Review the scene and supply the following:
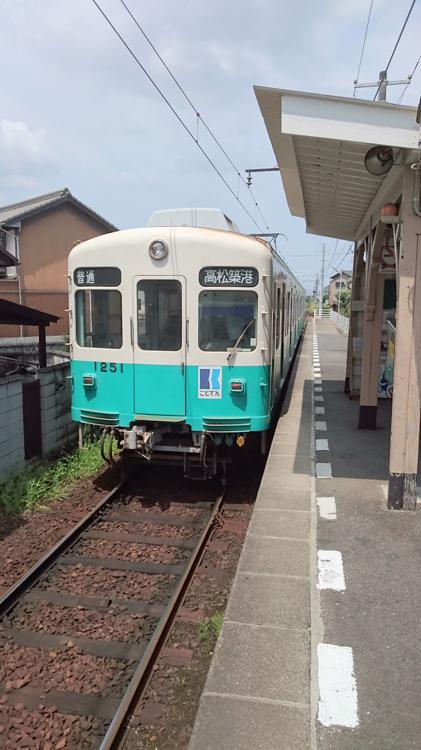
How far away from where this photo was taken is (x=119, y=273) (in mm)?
5992

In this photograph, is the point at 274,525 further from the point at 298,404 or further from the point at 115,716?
the point at 298,404

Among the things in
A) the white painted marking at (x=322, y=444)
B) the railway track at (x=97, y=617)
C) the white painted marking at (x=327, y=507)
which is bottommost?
the railway track at (x=97, y=617)

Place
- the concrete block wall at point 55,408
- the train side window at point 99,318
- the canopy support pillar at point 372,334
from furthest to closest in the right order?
1. the concrete block wall at point 55,408
2. the canopy support pillar at point 372,334
3. the train side window at point 99,318

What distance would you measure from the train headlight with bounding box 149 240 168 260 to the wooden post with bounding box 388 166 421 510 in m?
2.44

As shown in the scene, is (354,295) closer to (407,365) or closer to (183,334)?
(183,334)

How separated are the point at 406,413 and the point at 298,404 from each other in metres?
4.86

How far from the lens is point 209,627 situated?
3.92m

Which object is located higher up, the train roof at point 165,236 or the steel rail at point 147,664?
the train roof at point 165,236

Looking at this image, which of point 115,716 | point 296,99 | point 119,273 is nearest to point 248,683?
point 115,716

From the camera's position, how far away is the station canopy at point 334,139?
3.88 metres

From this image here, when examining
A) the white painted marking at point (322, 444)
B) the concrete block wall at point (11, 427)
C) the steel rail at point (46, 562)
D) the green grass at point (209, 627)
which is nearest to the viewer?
the green grass at point (209, 627)

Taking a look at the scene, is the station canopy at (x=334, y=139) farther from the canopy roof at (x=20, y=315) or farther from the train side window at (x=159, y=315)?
the canopy roof at (x=20, y=315)

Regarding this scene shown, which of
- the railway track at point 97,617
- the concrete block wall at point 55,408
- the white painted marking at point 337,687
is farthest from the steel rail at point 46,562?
the white painted marking at point 337,687

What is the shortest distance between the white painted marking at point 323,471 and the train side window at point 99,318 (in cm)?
251
